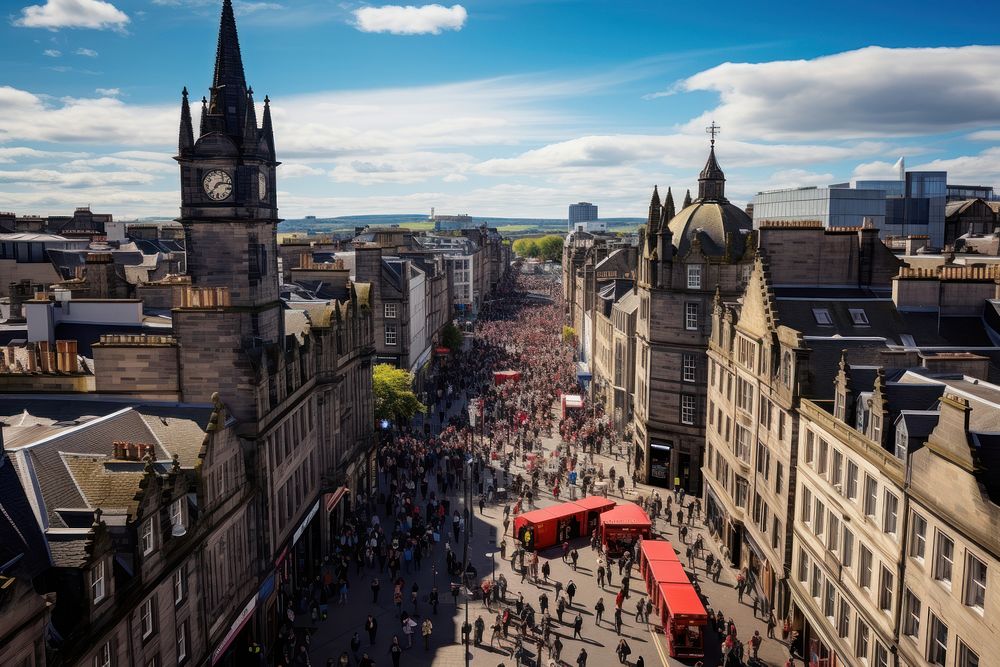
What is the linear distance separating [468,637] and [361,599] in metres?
7.25

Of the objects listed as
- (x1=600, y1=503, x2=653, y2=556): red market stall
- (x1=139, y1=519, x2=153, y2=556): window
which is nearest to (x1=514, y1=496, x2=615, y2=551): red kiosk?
(x1=600, y1=503, x2=653, y2=556): red market stall

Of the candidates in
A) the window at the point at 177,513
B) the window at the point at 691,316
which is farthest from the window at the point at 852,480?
the window at the point at 691,316

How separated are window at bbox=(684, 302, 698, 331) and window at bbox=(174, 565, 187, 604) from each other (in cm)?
3740

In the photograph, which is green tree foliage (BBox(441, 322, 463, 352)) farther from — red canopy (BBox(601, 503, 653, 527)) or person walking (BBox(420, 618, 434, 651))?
person walking (BBox(420, 618, 434, 651))

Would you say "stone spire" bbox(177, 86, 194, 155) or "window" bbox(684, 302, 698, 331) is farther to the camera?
"window" bbox(684, 302, 698, 331)

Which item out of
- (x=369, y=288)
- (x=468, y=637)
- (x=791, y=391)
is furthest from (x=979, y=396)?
(x=369, y=288)

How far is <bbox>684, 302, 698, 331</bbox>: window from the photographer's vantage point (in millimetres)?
53062

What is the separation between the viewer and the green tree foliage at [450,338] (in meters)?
105

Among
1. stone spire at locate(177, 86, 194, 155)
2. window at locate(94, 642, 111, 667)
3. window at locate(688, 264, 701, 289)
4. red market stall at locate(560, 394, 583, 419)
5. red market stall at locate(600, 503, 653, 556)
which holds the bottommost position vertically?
red market stall at locate(600, 503, 653, 556)

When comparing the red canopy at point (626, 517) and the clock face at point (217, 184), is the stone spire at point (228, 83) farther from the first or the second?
the red canopy at point (626, 517)

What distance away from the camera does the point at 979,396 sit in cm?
2598

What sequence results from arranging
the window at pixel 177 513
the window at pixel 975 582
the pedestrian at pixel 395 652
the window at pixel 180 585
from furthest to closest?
1. the pedestrian at pixel 395 652
2. the window at pixel 177 513
3. the window at pixel 180 585
4. the window at pixel 975 582

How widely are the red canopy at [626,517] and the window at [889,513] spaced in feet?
61.2

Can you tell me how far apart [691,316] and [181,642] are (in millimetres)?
38342
